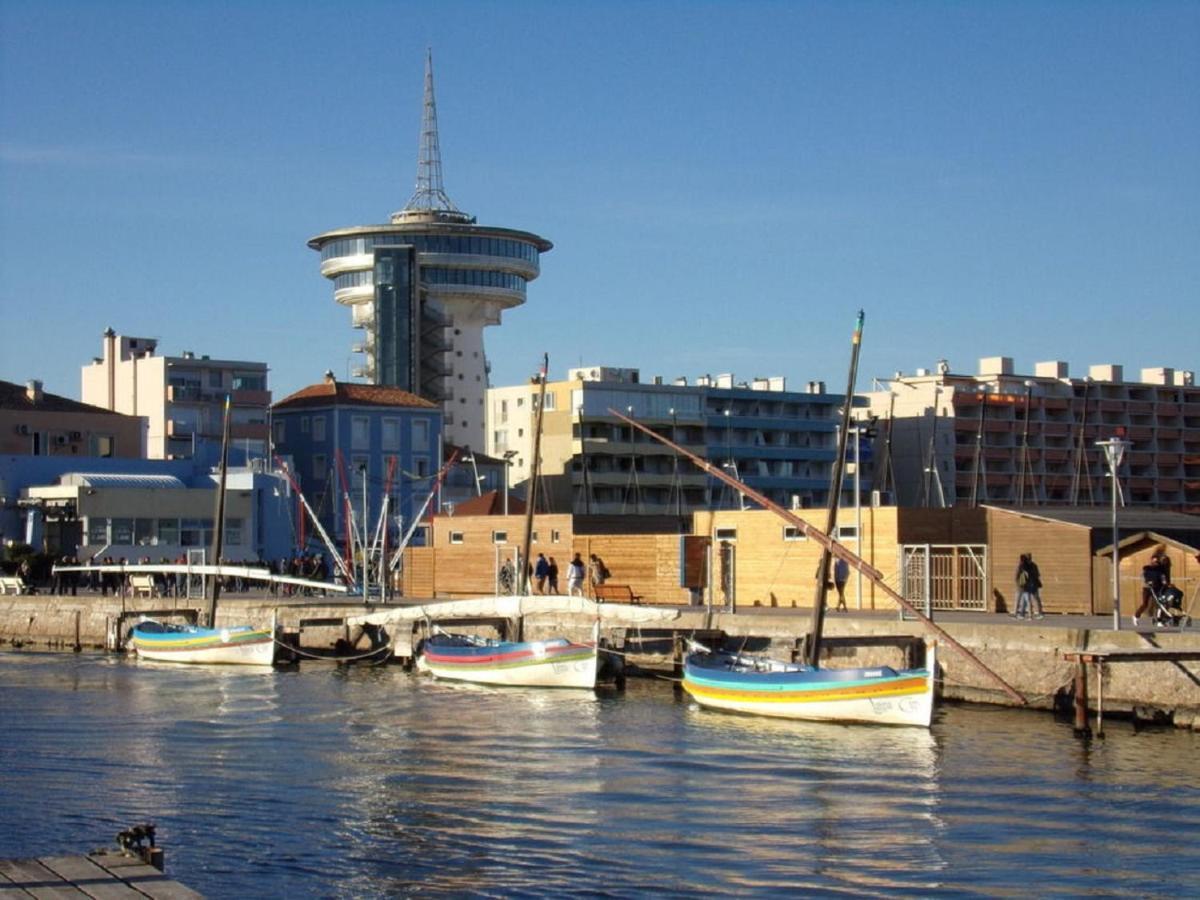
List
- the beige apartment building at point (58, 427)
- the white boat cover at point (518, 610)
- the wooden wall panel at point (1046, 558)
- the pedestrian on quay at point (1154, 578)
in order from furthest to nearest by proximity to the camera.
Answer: the beige apartment building at point (58, 427)
the white boat cover at point (518, 610)
the wooden wall panel at point (1046, 558)
the pedestrian on quay at point (1154, 578)

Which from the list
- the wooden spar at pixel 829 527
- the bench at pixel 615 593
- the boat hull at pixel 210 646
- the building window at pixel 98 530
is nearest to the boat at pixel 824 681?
the wooden spar at pixel 829 527

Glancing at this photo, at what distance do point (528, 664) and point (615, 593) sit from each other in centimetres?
1220

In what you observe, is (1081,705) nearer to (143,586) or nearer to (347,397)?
(143,586)

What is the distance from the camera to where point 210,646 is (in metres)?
62.2

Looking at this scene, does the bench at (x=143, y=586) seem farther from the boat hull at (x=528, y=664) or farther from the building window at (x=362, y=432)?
the building window at (x=362, y=432)

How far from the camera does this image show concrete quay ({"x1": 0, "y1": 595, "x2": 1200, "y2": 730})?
39.7 meters

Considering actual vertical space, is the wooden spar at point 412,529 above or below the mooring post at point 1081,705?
above

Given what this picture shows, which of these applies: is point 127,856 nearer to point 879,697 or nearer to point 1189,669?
point 879,697

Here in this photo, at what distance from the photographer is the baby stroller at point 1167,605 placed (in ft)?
148

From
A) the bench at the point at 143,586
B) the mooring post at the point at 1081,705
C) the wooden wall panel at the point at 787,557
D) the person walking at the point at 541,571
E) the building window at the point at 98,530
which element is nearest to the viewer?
the mooring post at the point at 1081,705

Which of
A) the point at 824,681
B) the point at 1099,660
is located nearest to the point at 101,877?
the point at 824,681

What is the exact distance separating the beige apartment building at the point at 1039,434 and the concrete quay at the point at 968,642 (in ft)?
305

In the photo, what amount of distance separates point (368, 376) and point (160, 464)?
49.5 meters

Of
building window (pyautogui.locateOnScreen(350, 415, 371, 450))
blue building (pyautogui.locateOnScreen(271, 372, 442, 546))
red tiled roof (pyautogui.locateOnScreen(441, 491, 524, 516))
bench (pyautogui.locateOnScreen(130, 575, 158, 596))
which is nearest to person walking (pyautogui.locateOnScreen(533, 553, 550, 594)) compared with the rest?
bench (pyautogui.locateOnScreen(130, 575, 158, 596))
